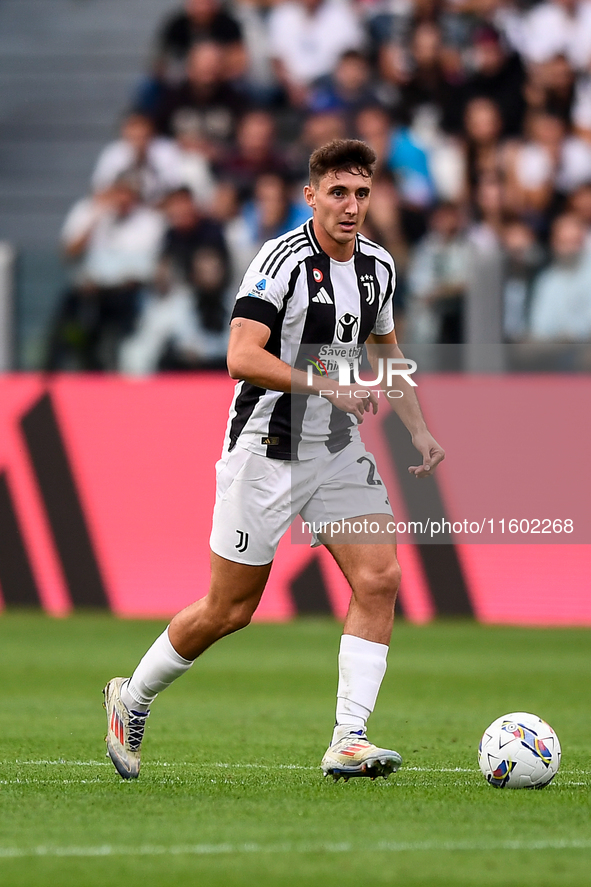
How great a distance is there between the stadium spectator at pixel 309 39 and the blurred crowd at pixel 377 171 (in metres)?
0.02

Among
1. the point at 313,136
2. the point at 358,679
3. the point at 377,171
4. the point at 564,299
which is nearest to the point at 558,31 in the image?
the point at 313,136

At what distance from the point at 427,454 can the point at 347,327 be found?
0.58 metres

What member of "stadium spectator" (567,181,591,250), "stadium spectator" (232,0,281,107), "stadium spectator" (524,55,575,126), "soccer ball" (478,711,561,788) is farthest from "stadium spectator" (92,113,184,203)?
"soccer ball" (478,711,561,788)

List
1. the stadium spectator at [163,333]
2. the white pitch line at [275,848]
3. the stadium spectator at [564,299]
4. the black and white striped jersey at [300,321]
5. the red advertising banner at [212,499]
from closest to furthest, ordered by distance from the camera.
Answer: the white pitch line at [275,848] < the black and white striped jersey at [300,321] < the stadium spectator at [564,299] < the red advertising banner at [212,499] < the stadium spectator at [163,333]

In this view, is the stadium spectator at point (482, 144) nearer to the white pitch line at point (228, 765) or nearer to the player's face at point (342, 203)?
the player's face at point (342, 203)

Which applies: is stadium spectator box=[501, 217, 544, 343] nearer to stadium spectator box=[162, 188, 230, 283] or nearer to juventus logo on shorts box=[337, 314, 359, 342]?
stadium spectator box=[162, 188, 230, 283]

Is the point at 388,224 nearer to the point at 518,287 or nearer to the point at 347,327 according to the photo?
the point at 518,287

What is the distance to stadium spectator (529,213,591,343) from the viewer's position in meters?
11.3

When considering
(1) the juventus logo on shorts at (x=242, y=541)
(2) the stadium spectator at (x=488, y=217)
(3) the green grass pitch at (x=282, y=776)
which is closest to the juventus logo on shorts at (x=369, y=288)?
(1) the juventus logo on shorts at (x=242, y=541)

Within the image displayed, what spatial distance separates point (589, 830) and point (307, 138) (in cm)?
1126

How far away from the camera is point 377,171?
13906 millimetres

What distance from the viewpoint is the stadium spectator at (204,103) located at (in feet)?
50.9

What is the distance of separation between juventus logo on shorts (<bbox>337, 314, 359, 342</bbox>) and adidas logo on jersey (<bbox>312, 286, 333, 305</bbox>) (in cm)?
9

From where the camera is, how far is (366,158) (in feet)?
19.3
